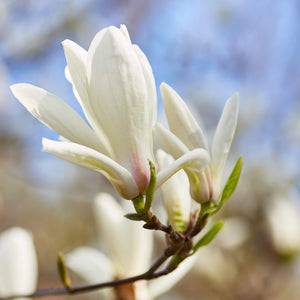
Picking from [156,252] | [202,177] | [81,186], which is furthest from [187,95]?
[202,177]

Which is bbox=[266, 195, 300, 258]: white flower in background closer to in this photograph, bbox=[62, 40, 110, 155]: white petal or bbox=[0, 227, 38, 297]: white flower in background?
bbox=[0, 227, 38, 297]: white flower in background

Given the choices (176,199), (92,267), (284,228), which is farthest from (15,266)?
(284,228)

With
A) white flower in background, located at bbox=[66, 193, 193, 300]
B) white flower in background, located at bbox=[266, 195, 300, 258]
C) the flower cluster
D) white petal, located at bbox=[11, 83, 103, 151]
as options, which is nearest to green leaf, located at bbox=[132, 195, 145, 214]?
the flower cluster

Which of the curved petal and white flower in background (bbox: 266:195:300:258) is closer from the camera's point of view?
the curved petal

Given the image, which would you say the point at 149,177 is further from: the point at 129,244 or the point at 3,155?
the point at 3,155

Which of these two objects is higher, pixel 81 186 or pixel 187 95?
pixel 187 95
